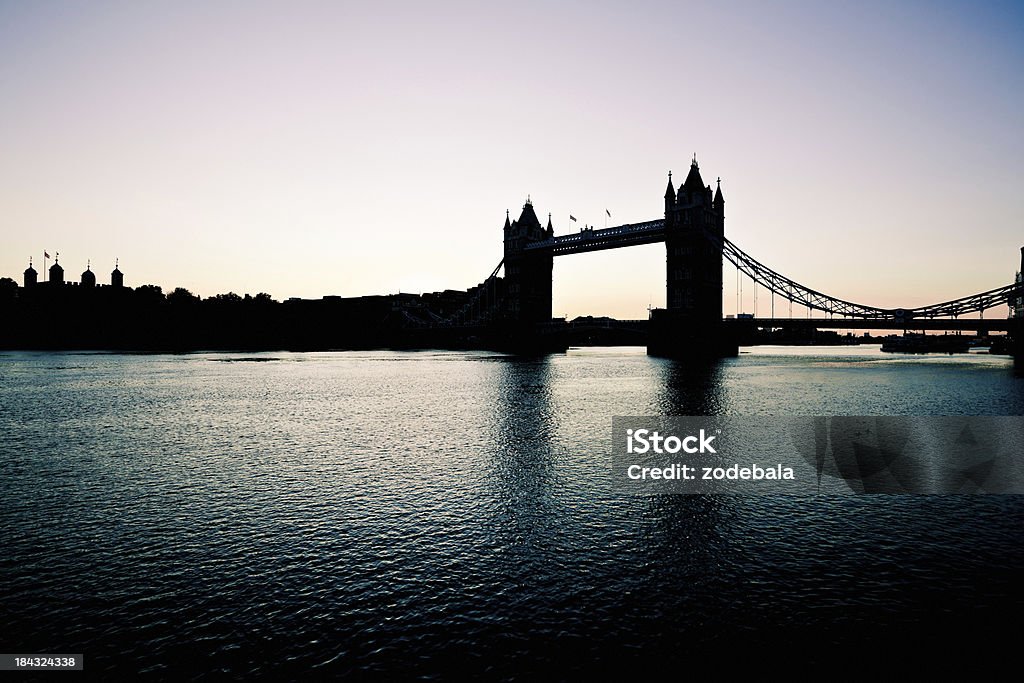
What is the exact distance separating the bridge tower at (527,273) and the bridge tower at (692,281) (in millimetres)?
31814

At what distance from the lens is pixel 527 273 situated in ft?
475

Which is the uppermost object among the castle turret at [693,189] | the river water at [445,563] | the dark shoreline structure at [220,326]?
the castle turret at [693,189]

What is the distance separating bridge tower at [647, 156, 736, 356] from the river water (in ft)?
285

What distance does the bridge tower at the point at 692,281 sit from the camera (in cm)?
11019

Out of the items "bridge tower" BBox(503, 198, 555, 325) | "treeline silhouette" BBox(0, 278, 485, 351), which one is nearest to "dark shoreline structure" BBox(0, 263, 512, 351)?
"treeline silhouette" BBox(0, 278, 485, 351)

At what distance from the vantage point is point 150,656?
10141 millimetres

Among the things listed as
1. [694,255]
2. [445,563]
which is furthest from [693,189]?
[445,563]

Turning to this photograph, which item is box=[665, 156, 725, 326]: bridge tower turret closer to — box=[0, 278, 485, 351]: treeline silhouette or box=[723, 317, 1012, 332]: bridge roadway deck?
box=[723, 317, 1012, 332]: bridge roadway deck

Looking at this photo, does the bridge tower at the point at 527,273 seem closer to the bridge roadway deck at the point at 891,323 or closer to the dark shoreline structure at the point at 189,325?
the dark shoreline structure at the point at 189,325

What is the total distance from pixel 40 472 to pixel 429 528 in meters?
15.9

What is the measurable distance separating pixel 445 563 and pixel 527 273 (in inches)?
5220

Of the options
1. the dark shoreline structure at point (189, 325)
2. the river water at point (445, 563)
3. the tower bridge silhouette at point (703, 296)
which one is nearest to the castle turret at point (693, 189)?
the tower bridge silhouette at point (703, 296)

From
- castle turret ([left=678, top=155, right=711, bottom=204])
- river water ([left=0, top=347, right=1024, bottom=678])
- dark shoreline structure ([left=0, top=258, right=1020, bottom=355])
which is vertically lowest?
river water ([left=0, top=347, right=1024, bottom=678])

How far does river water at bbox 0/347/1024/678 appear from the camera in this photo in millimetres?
10578
